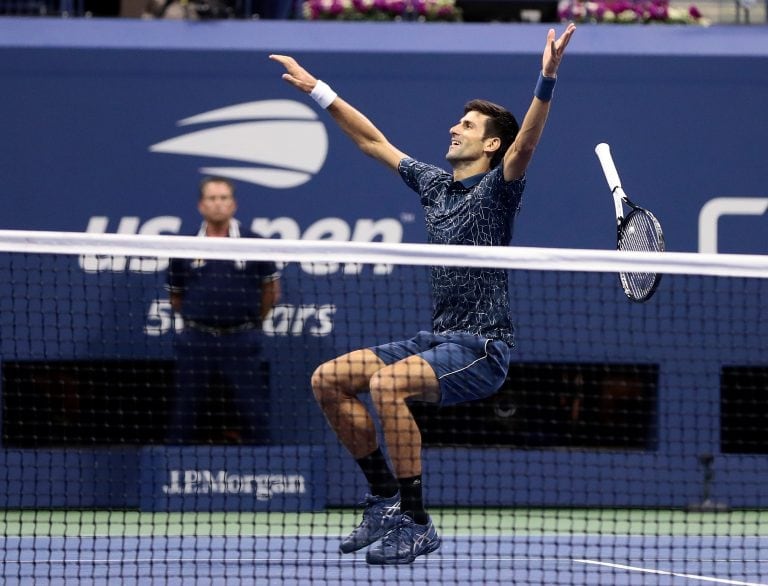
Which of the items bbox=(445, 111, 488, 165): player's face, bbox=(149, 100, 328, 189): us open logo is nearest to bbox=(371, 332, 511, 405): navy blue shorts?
bbox=(445, 111, 488, 165): player's face

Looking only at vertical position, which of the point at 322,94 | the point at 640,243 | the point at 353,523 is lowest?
the point at 353,523

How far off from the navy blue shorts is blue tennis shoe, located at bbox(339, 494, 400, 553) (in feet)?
1.84

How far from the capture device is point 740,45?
395 inches

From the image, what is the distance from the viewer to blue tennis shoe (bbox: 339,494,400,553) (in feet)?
21.4

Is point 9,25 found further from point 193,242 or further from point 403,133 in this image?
point 193,242

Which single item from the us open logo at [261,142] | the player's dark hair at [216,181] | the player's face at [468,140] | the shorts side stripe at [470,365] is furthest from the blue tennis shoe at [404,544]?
the us open logo at [261,142]

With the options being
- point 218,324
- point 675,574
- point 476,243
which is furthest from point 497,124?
point 218,324

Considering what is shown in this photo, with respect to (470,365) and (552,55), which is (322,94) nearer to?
(552,55)

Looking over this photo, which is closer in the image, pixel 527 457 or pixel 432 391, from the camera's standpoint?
pixel 432 391

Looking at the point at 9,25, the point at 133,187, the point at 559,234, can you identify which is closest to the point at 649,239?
the point at 559,234

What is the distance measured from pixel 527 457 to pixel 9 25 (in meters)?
4.76

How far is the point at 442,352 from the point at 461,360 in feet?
0.31

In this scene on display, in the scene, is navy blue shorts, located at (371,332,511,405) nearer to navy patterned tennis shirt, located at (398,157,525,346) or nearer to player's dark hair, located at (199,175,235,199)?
navy patterned tennis shirt, located at (398,157,525,346)

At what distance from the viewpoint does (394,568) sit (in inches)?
316
